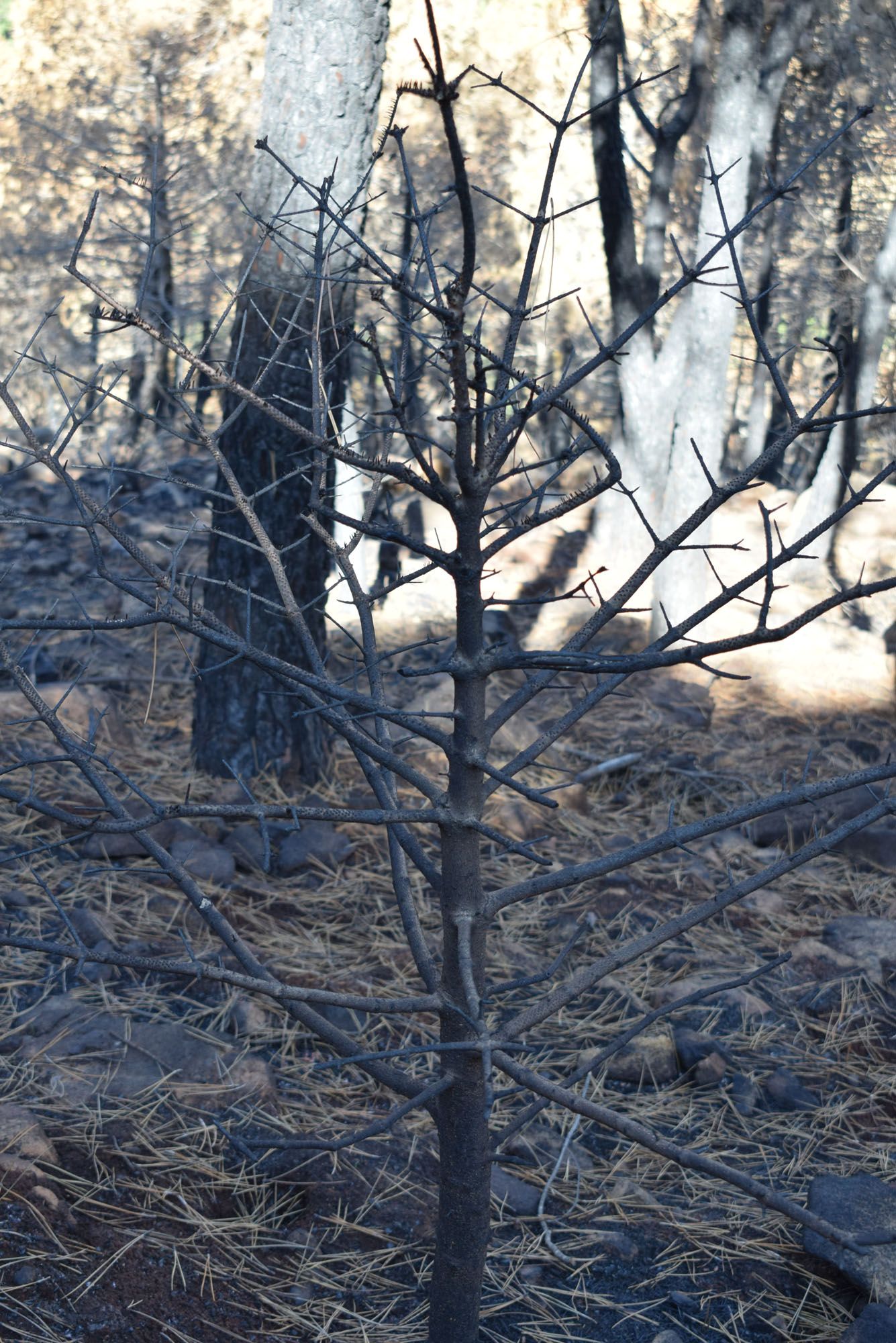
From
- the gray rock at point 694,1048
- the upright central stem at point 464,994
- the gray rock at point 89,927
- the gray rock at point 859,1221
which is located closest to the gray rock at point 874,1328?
the gray rock at point 859,1221

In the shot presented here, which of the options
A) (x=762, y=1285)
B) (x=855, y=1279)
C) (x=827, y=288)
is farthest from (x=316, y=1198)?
(x=827, y=288)

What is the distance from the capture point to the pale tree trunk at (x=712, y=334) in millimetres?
6445

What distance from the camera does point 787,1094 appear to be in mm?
2672

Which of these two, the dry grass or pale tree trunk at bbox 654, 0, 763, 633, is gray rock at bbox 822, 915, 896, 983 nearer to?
the dry grass

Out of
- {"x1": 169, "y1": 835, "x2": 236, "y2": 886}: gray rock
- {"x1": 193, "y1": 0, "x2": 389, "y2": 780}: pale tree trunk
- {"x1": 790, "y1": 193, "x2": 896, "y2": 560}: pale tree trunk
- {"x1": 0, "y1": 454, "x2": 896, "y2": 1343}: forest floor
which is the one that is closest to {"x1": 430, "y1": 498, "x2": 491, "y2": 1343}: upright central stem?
{"x1": 0, "y1": 454, "x2": 896, "y2": 1343}: forest floor

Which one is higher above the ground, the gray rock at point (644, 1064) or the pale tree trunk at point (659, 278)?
the pale tree trunk at point (659, 278)

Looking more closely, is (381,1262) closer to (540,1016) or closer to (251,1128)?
(251,1128)

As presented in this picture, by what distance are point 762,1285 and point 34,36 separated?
1478 centimetres

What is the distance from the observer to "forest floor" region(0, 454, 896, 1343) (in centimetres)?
196

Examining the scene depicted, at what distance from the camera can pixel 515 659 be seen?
142 centimetres

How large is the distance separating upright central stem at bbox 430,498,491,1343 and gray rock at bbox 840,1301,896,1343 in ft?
2.06

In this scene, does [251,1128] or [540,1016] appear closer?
[540,1016]

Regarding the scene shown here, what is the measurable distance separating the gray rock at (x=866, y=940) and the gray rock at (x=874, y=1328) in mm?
1381

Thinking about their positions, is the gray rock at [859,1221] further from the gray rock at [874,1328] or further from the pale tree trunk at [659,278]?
the pale tree trunk at [659,278]
